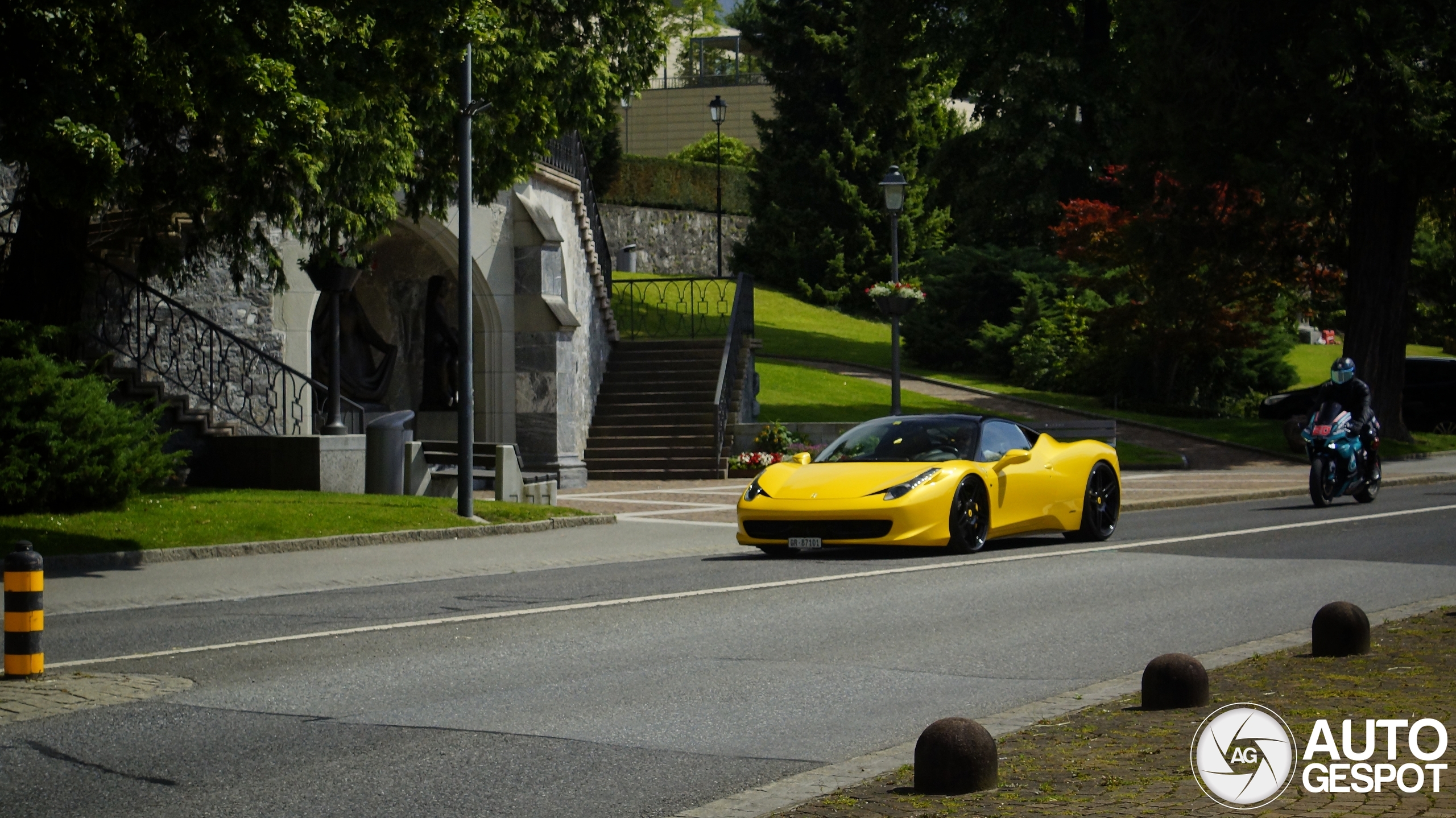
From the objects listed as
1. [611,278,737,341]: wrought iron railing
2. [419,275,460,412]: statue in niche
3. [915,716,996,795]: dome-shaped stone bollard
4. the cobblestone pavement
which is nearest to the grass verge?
[915,716,996,795]: dome-shaped stone bollard

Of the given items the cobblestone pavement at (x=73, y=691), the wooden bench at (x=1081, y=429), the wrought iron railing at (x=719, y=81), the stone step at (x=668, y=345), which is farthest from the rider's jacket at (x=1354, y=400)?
the wrought iron railing at (x=719, y=81)

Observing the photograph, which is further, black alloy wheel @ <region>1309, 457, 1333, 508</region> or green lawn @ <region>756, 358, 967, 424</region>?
green lawn @ <region>756, 358, 967, 424</region>

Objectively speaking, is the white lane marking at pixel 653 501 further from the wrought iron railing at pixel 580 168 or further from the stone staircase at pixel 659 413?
the wrought iron railing at pixel 580 168

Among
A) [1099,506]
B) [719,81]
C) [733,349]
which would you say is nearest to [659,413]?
[733,349]

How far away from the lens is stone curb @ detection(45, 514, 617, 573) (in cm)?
1477

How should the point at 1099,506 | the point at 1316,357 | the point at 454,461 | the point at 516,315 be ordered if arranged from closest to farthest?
1. the point at 1099,506
2. the point at 454,461
3. the point at 516,315
4. the point at 1316,357

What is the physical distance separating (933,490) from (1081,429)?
13.5 meters

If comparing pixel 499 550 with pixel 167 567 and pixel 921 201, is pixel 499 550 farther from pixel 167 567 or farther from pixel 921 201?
pixel 921 201

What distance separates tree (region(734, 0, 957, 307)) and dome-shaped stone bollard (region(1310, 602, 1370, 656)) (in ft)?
160

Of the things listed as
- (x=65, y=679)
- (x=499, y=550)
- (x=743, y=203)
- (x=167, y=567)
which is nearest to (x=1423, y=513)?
(x=499, y=550)

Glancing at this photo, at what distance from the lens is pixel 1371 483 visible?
20.9 m

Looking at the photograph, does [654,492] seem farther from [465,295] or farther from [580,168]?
[580,168]

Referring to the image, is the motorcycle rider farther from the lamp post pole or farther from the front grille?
the lamp post pole

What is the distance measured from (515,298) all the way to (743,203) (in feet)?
120
